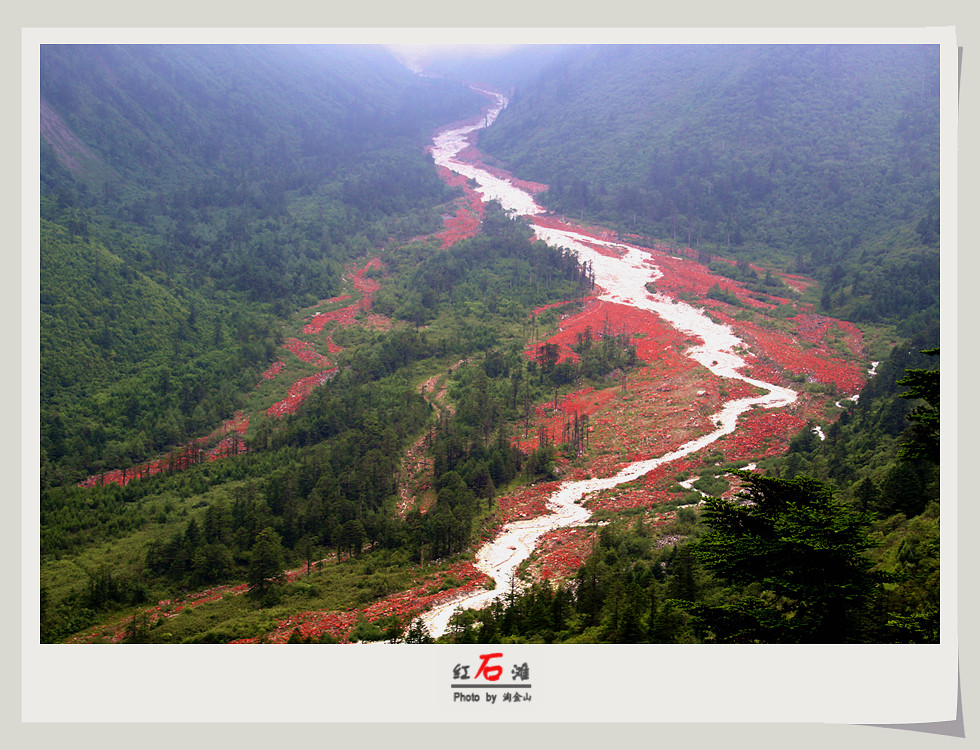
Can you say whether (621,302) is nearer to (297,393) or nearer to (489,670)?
(297,393)

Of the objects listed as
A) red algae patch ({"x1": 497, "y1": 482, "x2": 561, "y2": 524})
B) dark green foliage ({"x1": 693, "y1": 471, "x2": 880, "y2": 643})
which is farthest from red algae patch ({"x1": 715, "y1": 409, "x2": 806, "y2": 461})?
dark green foliage ({"x1": 693, "y1": 471, "x2": 880, "y2": 643})

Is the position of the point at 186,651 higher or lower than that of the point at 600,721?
higher

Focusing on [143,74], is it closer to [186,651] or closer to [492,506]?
[492,506]

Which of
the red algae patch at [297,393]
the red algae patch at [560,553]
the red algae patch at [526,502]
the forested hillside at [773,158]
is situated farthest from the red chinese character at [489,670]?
the forested hillside at [773,158]

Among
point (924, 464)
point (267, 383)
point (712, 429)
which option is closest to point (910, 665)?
point (924, 464)

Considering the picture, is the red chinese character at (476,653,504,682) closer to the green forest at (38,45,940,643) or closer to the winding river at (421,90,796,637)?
the green forest at (38,45,940,643)

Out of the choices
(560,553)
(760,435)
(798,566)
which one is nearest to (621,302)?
(760,435)

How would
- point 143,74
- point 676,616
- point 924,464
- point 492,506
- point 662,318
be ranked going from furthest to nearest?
point 143,74, point 662,318, point 492,506, point 924,464, point 676,616

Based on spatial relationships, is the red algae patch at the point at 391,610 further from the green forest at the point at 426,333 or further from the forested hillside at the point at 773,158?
the forested hillside at the point at 773,158
